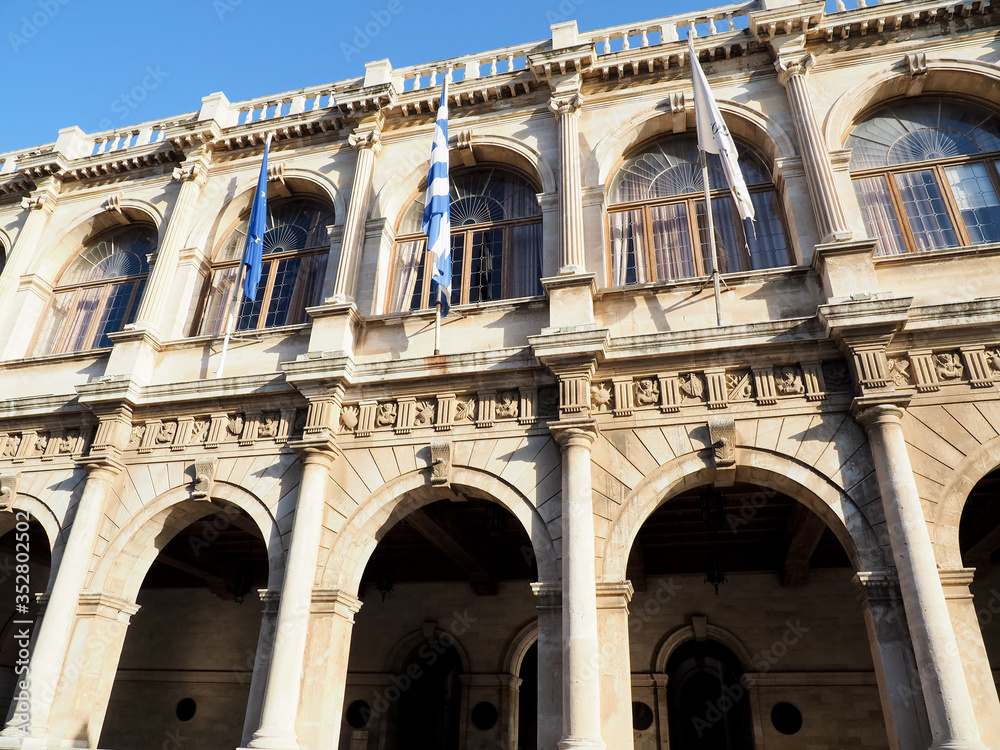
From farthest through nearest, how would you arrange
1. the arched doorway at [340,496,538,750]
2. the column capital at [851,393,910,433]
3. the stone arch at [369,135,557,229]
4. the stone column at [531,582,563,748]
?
1. the arched doorway at [340,496,538,750]
2. the stone arch at [369,135,557,229]
3. the column capital at [851,393,910,433]
4. the stone column at [531,582,563,748]

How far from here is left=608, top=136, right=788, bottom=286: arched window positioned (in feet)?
38.1

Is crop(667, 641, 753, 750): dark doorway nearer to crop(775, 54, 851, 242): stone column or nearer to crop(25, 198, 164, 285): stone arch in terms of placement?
crop(775, 54, 851, 242): stone column

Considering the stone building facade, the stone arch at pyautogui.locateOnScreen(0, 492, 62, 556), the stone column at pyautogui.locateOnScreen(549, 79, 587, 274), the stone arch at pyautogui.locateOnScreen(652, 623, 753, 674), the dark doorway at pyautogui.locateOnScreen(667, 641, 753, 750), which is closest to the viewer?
the stone building facade

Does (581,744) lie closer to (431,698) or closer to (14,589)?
(431,698)

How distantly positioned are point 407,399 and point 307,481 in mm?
1872

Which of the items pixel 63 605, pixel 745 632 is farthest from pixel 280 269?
pixel 745 632

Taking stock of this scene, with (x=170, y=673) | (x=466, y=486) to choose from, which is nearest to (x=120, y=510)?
(x=466, y=486)

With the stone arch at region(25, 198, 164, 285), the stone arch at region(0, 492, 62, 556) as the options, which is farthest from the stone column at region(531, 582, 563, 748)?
the stone arch at region(25, 198, 164, 285)

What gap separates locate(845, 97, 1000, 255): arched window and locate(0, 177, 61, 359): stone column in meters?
15.7

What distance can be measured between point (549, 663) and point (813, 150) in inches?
338

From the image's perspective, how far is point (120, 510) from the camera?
11289mm

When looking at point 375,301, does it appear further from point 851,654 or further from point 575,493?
point 851,654

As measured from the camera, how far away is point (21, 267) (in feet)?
48.6

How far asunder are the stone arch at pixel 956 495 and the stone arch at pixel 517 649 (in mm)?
8041
